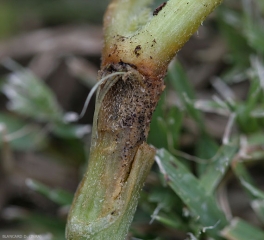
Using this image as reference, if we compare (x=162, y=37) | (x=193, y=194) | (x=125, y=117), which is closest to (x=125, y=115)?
(x=125, y=117)

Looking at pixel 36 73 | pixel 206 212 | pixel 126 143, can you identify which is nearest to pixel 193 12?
pixel 126 143

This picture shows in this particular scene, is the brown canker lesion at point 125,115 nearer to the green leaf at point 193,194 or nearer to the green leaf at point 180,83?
the green leaf at point 193,194

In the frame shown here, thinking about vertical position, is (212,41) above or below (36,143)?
above

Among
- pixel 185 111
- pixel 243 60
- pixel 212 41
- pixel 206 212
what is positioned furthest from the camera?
pixel 212 41

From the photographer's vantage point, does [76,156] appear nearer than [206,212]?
No

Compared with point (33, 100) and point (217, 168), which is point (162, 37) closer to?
point (217, 168)

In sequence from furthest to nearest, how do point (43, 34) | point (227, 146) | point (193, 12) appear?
point (43, 34) < point (227, 146) < point (193, 12)

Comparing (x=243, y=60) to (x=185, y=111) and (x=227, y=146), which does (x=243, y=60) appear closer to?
(x=185, y=111)
